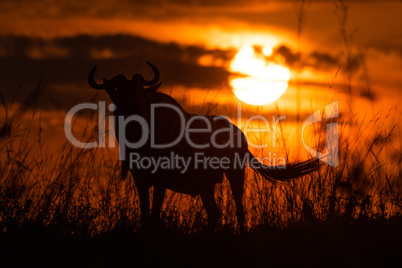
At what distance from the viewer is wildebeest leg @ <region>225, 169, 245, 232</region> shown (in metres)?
6.90

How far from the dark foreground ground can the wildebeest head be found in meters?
2.18

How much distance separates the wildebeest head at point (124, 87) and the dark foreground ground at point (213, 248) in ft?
7.14

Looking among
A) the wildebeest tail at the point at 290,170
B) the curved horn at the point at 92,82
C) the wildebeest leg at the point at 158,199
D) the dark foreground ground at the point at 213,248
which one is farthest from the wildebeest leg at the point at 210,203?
the curved horn at the point at 92,82

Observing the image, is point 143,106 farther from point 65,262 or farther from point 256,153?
point 65,262

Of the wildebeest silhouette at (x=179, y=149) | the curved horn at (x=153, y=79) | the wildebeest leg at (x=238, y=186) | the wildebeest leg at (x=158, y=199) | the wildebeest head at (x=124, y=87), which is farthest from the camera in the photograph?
the curved horn at (x=153, y=79)

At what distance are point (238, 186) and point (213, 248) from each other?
2.62m

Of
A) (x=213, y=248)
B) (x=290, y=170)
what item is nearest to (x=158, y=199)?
(x=290, y=170)

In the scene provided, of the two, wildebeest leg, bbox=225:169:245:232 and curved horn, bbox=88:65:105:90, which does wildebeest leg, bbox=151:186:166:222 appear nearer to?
wildebeest leg, bbox=225:169:245:232

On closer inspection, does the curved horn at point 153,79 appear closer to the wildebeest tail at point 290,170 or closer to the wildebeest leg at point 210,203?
the wildebeest leg at point 210,203

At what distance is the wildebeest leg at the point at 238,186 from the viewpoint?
272 inches

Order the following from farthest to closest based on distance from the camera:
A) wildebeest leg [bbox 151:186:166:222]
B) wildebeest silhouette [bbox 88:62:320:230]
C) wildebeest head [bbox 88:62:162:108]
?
wildebeest head [bbox 88:62:162:108]
wildebeest silhouette [bbox 88:62:320:230]
wildebeest leg [bbox 151:186:166:222]

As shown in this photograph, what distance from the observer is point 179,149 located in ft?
25.1

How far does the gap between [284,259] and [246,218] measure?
65.8 inches

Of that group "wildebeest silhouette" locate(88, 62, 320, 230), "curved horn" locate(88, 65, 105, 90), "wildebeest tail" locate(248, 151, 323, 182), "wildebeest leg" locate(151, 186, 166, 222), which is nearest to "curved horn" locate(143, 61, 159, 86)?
"wildebeest silhouette" locate(88, 62, 320, 230)
